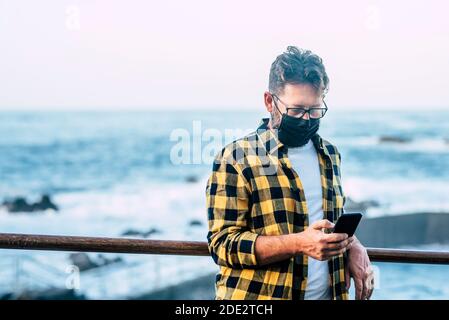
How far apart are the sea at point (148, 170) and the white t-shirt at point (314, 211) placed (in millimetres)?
11014

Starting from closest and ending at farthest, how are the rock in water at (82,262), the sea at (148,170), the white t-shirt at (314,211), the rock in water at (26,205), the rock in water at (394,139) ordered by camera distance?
the white t-shirt at (314,211)
the rock in water at (82,262)
the sea at (148,170)
the rock in water at (26,205)
the rock in water at (394,139)

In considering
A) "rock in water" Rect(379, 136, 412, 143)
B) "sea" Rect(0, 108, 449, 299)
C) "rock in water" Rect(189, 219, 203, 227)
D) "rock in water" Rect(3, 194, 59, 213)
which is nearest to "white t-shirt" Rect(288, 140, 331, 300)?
"sea" Rect(0, 108, 449, 299)

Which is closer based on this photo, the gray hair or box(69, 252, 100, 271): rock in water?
the gray hair

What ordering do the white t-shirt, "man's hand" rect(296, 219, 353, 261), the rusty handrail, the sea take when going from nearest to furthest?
"man's hand" rect(296, 219, 353, 261)
the white t-shirt
the rusty handrail
the sea

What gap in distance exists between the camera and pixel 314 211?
1464mm

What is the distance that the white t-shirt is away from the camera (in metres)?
1.46

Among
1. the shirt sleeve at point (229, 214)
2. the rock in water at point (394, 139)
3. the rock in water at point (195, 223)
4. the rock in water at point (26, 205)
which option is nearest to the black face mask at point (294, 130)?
the shirt sleeve at point (229, 214)

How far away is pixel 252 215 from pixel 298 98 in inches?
9.9

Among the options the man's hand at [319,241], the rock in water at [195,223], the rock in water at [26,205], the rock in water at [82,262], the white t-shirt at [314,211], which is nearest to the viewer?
the man's hand at [319,241]

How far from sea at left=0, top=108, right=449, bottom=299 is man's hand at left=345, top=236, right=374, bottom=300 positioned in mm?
10950

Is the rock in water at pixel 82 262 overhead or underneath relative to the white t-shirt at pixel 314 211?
underneath

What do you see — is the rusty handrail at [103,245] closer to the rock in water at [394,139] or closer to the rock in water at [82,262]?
the rock in water at [82,262]

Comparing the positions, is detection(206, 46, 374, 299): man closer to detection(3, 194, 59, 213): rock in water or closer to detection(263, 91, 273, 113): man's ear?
detection(263, 91, 273, 113): man's ear

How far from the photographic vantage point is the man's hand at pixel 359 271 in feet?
4.98
